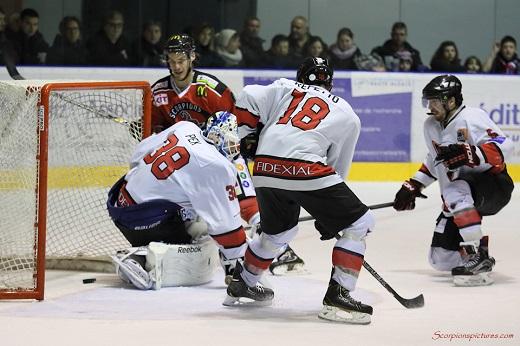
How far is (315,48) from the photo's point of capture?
971 centimetres

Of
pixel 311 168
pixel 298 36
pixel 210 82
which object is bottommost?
pixel 311 168

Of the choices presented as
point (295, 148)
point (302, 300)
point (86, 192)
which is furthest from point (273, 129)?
point (86, 192)

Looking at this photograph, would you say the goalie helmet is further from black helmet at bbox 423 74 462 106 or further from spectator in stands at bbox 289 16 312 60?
spectator in stands at bbox 289 16 312 60

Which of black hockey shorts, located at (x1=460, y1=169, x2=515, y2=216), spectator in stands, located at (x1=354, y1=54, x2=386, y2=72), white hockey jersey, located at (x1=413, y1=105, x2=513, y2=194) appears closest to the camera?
white hockey jersey, located at (x1=413, y1=105, x2=513, y2=194)

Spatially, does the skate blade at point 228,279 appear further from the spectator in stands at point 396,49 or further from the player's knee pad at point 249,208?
the spectator in stands at point 396,49

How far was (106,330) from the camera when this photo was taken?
13.4 feet

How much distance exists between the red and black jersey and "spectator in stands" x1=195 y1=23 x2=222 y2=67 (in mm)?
3470

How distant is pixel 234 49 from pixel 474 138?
4.29 m

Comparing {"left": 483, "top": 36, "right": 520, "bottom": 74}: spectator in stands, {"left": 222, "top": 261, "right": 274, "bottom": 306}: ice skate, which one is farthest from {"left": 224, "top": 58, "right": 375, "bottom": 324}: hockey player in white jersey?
{"left": 483, "top": 36, "right": 520, "bottom": 74}: spectator in stands

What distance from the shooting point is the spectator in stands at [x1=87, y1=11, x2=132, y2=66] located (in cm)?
912

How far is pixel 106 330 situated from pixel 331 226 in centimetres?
89

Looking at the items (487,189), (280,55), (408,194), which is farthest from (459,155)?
(280,55)

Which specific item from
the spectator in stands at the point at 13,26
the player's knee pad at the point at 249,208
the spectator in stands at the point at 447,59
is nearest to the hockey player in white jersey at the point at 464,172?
the player's knee pad at the point at 249,208

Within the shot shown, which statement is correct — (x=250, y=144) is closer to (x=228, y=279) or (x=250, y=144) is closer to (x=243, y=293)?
(x=243, y=293)
